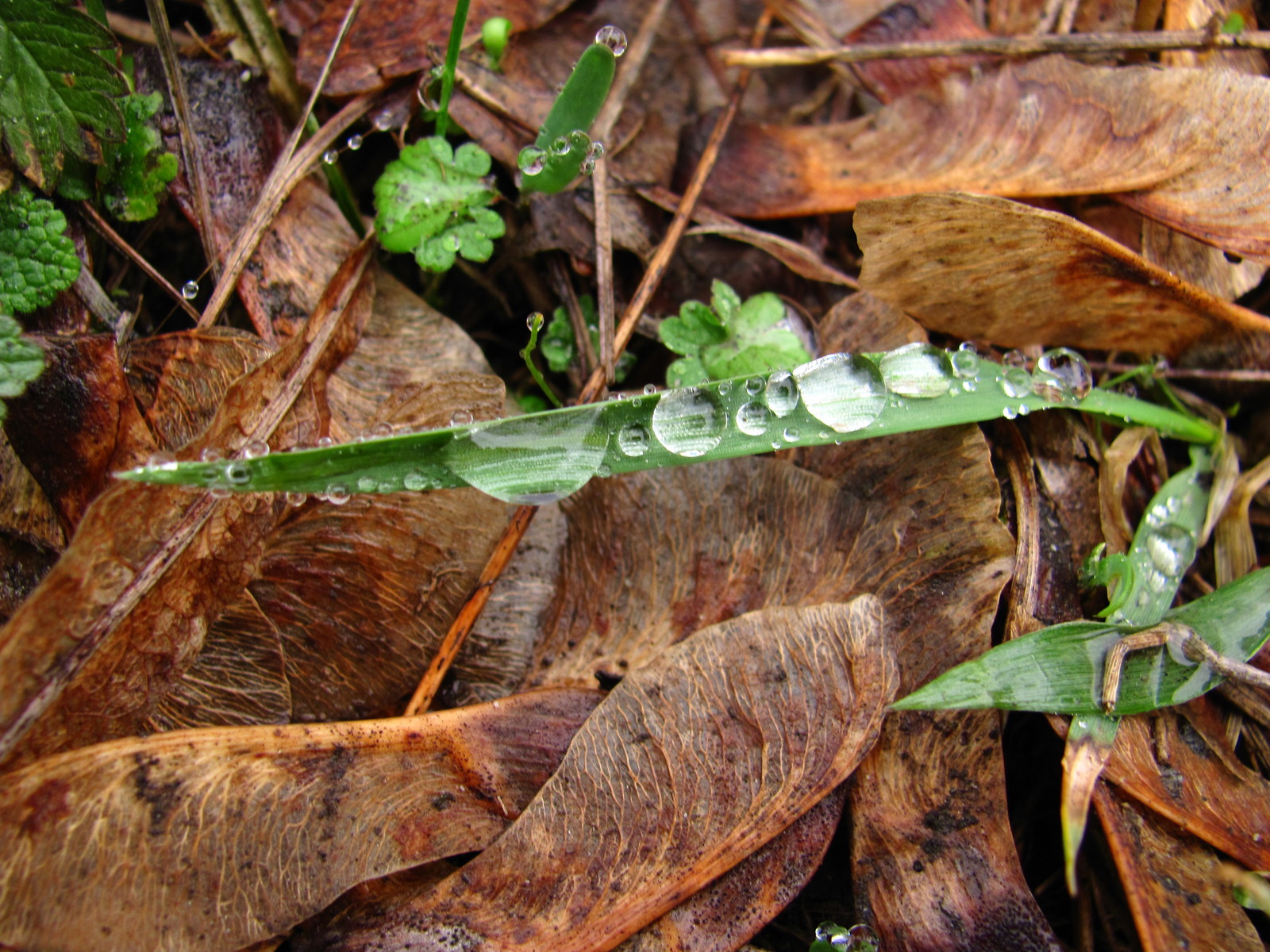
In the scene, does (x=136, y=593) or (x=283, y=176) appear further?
(x=283, y=176)

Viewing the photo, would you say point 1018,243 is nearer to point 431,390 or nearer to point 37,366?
point 431,390

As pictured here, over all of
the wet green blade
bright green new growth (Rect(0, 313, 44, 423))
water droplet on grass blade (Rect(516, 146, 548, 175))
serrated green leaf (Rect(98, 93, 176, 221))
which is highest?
serrated green leaf (Rect(98, 93, 176, 221))

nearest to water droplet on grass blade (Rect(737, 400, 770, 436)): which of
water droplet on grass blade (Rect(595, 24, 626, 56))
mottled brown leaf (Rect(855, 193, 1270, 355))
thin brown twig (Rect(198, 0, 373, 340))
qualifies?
mottled brown leaf (Rect(855, 193, 1270, 355))

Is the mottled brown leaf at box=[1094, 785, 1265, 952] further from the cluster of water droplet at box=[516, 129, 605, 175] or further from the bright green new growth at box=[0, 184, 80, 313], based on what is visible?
the bright green new growth at box=[0, 184, 80, 313]

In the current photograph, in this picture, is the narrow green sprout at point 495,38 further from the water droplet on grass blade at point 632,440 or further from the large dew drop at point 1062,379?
the large dew drop at point 1062,379

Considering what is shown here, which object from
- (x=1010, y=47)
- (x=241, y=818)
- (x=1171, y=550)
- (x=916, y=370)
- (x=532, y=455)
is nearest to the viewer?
(x=241, y=818)

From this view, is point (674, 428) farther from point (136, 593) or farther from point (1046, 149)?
point (1046, 149)

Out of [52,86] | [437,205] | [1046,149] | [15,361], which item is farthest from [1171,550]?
[52,86]
